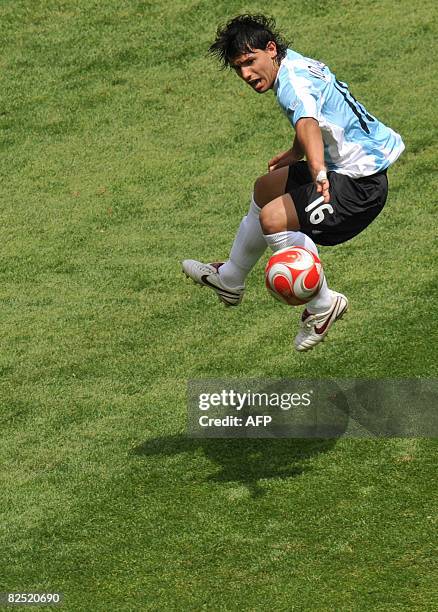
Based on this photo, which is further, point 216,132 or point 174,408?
point 216,132

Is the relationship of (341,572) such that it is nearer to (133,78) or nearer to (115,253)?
(115,253)

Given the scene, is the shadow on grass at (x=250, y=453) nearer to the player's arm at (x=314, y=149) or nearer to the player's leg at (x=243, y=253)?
the player's leg at (x=243, y=253)

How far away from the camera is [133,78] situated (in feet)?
58.5

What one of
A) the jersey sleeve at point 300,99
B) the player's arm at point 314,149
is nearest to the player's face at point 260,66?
the jersey sleeve at point 300,99

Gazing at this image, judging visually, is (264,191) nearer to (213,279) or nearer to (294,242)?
(294,242)

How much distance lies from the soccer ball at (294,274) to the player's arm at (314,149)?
2.00 feet

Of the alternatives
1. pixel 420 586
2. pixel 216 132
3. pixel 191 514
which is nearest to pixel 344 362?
pixel 191 514


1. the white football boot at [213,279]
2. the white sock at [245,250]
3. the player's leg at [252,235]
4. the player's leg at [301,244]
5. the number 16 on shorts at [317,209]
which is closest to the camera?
the number 16 on shorts at [317,209]

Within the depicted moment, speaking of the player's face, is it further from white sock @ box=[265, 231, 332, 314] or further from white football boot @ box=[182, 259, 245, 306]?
white football boot @ box=[182, 259, 245, 306]

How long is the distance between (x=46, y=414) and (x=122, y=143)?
674cm

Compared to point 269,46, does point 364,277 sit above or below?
below

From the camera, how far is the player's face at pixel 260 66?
29.6ft

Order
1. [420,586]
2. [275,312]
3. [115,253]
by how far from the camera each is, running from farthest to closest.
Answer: [115,253] → [275,312] → [420,586]

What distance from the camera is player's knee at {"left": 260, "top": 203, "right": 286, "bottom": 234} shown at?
30.3 ft
